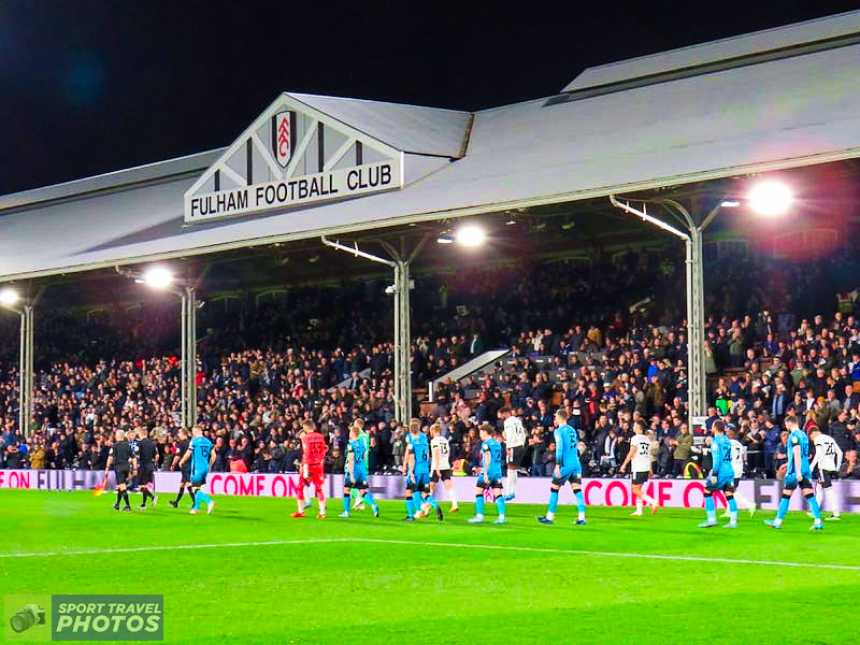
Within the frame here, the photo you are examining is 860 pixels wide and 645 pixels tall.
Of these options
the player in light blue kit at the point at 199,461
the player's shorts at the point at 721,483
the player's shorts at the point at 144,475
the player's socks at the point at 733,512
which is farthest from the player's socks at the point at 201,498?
the player's socks at the point at 733,512

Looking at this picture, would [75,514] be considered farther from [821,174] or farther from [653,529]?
[821,174]

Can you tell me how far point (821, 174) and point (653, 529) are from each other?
10.5 m

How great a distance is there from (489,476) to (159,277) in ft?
67.4

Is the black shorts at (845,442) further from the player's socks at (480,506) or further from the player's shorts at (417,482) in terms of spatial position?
the player's shorts at (417,482)

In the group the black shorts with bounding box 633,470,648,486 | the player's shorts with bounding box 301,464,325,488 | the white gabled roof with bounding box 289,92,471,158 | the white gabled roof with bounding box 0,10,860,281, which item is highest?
the white gabled roof with bounding box 289,92,471,158

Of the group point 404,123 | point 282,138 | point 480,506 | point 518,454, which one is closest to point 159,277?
point 282,138

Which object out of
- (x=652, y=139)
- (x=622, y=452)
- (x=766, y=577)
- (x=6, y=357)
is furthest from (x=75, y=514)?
(x=6, y=357)

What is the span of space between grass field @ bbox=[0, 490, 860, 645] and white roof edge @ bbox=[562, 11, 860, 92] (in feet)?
49.2

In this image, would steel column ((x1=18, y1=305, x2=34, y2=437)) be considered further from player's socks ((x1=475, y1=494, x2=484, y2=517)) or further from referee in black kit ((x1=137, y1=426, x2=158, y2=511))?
player's socks ((x1=475, y1=494, x2=484, y2=517))

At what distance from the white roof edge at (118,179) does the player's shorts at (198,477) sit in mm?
26967

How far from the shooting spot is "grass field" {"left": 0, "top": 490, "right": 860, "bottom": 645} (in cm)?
1370

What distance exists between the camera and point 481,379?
4419 cm

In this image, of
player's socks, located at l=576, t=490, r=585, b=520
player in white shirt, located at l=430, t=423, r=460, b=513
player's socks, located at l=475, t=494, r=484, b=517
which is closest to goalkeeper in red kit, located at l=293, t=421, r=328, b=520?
player in white shirt, located at l=430, t=423, r=460, b=513

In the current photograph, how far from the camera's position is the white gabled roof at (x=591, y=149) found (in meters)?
33.3
